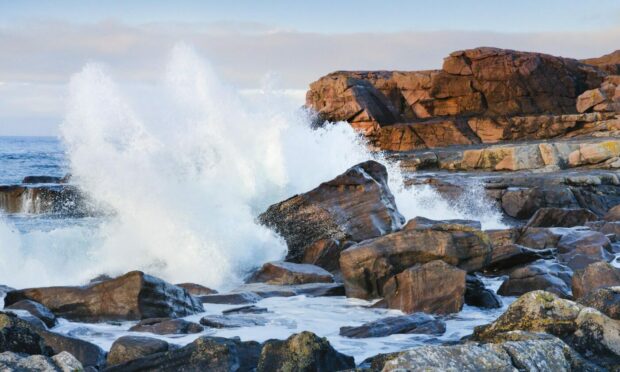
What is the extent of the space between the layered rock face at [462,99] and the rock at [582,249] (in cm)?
2814

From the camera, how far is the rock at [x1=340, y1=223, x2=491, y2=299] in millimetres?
8578

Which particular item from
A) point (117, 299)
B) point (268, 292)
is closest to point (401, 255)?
point (268, 292)

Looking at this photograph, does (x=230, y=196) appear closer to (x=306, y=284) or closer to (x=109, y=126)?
(x=109, y=126)

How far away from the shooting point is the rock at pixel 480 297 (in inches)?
315

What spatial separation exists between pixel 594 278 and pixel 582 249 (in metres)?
2.97

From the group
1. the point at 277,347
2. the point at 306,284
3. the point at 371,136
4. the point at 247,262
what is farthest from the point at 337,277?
the point at 371,136

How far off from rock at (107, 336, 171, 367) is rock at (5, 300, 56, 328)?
5.35 feet

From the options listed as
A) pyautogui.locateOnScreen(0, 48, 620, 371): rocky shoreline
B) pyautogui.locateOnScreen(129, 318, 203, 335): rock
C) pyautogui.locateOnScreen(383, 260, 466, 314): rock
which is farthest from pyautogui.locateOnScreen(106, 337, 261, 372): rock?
pyautogui.locateOnScreen(383, 260, 466, 314): rock

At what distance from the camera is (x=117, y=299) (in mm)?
7426

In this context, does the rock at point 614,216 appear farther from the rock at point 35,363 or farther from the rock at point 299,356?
the rock at point 35,363

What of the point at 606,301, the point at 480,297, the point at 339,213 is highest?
the point at 339,213

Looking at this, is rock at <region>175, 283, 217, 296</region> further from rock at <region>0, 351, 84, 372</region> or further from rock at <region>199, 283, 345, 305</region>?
rock at <region>0, 351, 84, 372</region>

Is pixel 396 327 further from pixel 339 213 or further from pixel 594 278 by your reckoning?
pixel 339 213

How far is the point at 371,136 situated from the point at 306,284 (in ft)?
102
